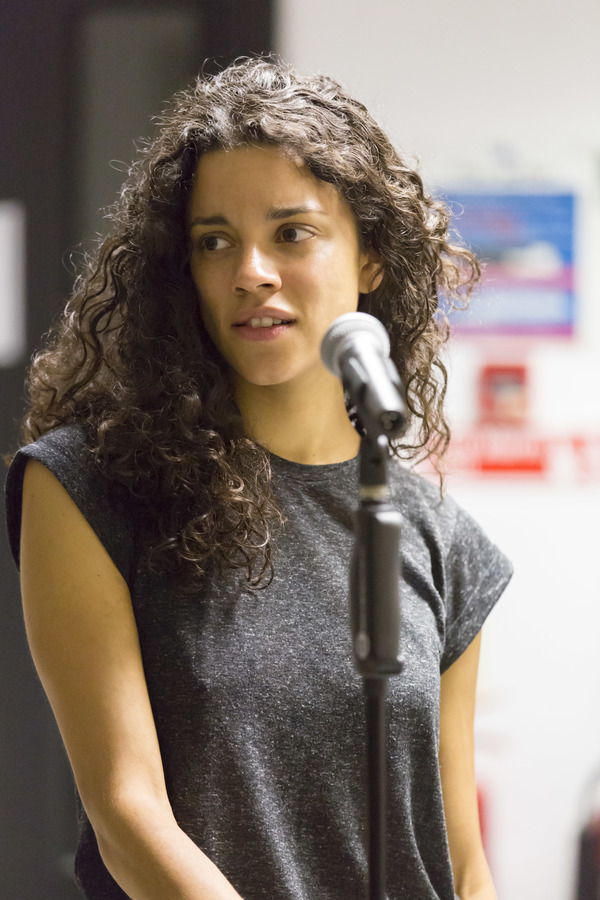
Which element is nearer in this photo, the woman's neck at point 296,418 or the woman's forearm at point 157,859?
the woman's forearm at point 157,859

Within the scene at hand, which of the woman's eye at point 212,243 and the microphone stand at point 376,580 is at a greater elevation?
the woman's eye at point 212,243

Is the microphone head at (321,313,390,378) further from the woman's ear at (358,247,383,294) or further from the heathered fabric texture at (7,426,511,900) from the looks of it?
the woman's ear at (358,247,383,294)

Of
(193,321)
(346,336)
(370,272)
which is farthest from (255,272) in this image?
(346,336)

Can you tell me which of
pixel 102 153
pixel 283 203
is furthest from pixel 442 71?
pixel 283 203

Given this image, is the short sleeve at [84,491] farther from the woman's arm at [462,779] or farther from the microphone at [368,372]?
the woman's arm at [462,779]

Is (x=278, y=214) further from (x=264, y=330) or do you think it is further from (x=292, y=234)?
(x=264, y=330)

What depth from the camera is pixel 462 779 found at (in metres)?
1.45

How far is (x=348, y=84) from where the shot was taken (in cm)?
249

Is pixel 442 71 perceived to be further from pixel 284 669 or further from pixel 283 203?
pixel 284 669

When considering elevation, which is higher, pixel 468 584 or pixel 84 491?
pixel 84 491

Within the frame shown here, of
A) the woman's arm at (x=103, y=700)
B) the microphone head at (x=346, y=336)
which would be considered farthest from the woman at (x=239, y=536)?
the microphone head at (x=346, y=336)

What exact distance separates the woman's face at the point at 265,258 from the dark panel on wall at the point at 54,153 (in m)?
1.16

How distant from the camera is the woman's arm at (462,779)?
142cm

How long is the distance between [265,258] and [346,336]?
1.41 feet
